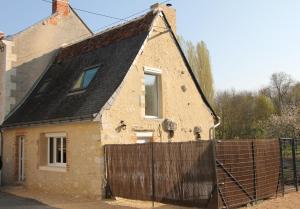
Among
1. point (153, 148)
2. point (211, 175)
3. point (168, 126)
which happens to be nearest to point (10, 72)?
point (168, 126)

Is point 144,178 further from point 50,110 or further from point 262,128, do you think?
point 262,128

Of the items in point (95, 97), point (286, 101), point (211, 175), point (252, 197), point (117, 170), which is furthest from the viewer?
point (286, 101)

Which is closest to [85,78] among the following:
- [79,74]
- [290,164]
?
[79,74]

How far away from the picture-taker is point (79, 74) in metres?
17.0

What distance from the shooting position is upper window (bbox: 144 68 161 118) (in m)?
15.5

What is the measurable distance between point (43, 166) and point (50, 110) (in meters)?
2.31

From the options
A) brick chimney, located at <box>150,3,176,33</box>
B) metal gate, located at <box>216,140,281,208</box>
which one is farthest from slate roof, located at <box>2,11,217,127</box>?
metal gate, located at <box>216,140,281,208</box>

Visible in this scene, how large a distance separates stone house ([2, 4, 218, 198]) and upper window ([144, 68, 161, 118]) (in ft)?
0.13

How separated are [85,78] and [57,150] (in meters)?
3.19

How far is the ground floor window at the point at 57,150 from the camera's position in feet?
50.3

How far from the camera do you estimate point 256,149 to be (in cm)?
1231

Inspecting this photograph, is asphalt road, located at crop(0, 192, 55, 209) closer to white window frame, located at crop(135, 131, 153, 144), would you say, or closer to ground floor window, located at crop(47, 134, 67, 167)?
ground floor window, located at crop(47, 134, 67, 167)

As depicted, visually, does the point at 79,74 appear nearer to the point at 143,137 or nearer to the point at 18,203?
the point at 143,137

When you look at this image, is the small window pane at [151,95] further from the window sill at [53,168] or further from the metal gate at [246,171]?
the metal gate at [246,171]
